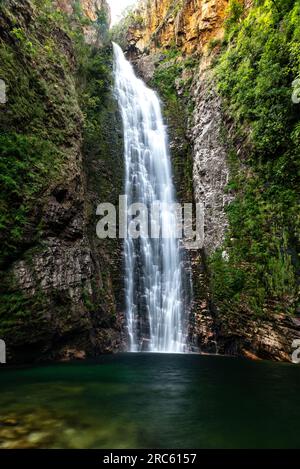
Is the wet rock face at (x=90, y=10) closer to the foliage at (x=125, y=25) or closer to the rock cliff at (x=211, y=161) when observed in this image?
the foliage at (x=125, y=25)

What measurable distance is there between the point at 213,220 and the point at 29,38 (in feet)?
32.3

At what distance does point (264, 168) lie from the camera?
35.7 feet

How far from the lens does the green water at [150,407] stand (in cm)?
376

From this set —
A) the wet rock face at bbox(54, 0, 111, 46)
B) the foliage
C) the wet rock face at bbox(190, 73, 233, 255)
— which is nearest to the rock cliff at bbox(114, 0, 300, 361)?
the wet rock face at bbox(190, 73, 233, 255)

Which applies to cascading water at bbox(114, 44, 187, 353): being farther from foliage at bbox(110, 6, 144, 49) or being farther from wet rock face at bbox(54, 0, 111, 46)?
foliage at bbox(110, 6, 144, 49)

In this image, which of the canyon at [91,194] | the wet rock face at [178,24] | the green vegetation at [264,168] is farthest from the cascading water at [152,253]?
the wet rock face at [178,24]

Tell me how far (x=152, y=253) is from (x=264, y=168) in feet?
19.3

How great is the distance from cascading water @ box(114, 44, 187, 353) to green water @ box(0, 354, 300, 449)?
4.19 m

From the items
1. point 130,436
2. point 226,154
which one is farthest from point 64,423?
point 226,154

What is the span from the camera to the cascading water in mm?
12633

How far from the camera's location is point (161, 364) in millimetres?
9273

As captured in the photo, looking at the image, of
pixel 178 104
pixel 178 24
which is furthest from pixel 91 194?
pixel 178 24

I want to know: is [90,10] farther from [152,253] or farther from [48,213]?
[48,213]

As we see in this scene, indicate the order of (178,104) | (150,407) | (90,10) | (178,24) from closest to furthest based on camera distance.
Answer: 1. (150,407)
2. (178,104)
3. (178,24)
4. (90,10)
